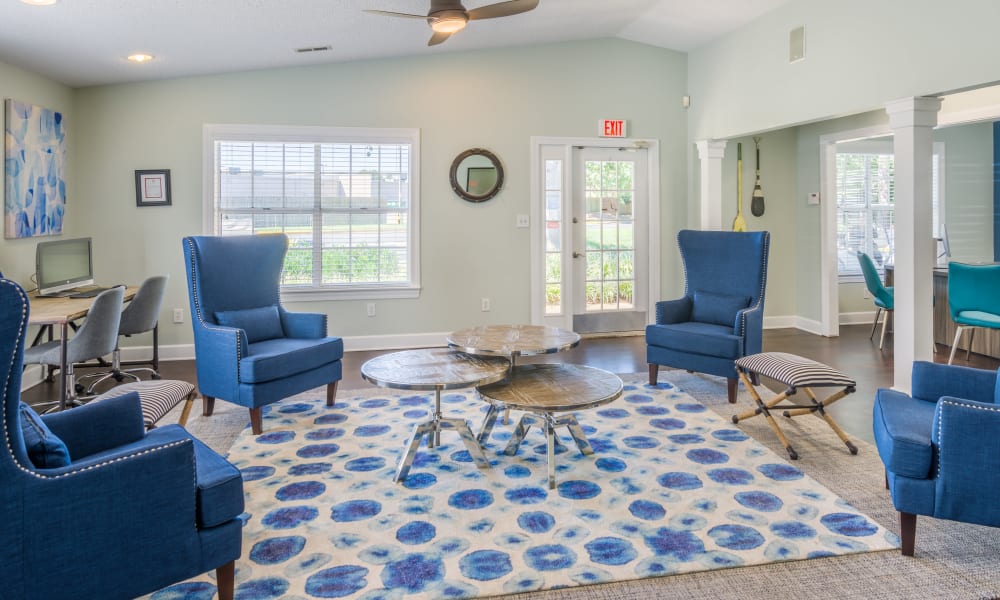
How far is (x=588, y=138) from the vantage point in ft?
21.2

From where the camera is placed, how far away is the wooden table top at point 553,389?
2.90 meters

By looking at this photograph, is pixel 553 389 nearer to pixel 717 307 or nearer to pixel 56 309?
pixel 717 307

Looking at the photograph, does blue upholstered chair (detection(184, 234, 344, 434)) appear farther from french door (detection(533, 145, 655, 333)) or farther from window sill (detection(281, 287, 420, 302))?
french door (detection(533, 145, 655, 333))

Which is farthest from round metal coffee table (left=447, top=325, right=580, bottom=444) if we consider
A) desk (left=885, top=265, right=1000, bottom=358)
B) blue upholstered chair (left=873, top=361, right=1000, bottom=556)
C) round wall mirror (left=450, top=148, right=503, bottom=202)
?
desk (left=885, top=265, right=1000, bottom=358)

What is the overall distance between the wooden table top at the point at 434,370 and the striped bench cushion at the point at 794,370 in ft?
4.53

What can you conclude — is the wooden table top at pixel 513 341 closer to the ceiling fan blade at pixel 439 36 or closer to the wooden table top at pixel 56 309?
the ceiling fan blade at pixel 439 36

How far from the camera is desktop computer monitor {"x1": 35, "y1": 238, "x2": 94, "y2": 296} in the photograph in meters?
4.50

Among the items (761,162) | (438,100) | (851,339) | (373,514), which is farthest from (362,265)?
(851,339)

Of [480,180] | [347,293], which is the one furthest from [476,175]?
[347,293]

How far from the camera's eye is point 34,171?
479 cm

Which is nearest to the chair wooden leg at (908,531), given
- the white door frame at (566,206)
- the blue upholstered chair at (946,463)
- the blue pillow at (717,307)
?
the blue upholstered chair at (946,463)

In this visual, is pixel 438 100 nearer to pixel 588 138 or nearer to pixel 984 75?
pixel 588 138

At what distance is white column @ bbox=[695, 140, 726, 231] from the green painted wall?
317 mm

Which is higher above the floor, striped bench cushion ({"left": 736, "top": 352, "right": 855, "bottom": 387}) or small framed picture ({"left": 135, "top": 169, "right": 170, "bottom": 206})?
small framed picture ({"left": 135, "top": 169, "right": 170, "bottom": 206})
